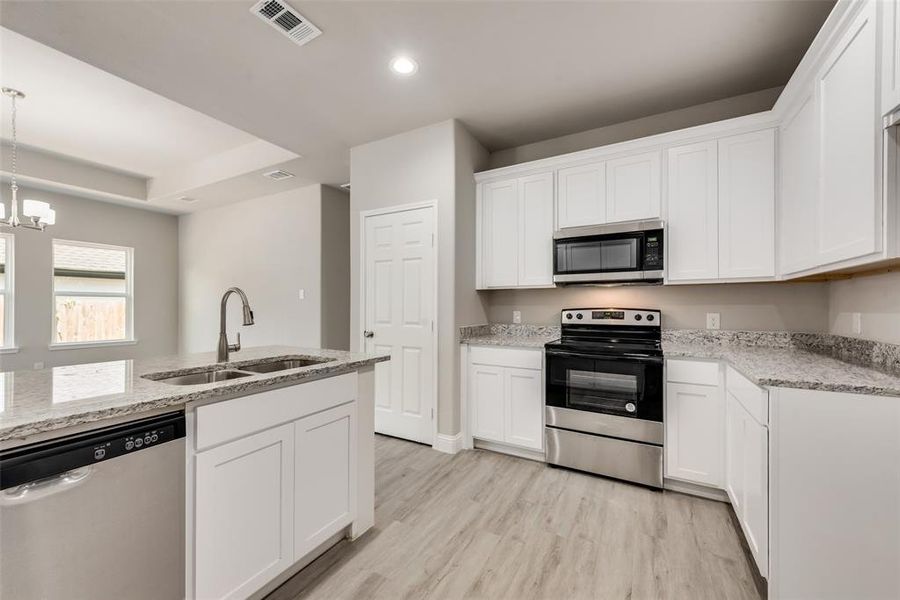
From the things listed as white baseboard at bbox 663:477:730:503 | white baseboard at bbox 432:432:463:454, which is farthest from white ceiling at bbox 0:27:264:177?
white baseboard at bbox 663:477:730:503

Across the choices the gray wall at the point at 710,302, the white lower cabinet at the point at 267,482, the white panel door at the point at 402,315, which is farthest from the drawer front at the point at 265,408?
the gray wall at the point at 710,302

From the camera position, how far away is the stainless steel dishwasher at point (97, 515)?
93 centimetres

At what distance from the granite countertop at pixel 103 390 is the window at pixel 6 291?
5101 mm

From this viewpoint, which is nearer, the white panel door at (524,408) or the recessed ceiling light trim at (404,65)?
the recessed ceiling light trim at (404,65)

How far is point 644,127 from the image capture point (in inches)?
124

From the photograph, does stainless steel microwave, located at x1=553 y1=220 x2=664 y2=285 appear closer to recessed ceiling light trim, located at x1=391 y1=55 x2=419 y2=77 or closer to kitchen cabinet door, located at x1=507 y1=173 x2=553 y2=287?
kitchen cabinet door, located at x1=507 y1=173 x2=553 y2=287

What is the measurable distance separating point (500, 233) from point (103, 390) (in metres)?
2.83

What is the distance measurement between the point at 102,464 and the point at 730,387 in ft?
9.43

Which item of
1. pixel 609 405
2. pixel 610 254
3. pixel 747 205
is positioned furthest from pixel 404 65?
pixel 609 405

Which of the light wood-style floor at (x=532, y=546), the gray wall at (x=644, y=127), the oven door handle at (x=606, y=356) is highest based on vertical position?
the gray wall at (x=644, y=127)

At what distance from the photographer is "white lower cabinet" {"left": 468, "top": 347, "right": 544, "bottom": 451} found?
2.89 metres

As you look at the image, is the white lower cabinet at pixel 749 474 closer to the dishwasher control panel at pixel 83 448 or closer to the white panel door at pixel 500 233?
the white panel door at pixel 500 233

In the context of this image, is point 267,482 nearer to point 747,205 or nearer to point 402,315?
point 402,315

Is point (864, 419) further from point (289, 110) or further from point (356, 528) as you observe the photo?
point (289, 110)
